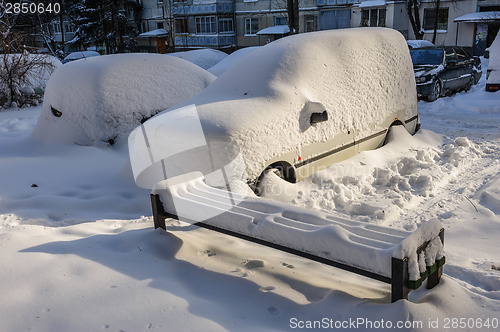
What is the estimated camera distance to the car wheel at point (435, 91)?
12266mm

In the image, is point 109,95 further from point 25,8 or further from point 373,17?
point 373,17

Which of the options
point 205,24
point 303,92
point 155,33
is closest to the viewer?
point 303,92

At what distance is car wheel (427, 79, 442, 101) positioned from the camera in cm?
1227

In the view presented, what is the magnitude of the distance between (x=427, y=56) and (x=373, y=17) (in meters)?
21.3

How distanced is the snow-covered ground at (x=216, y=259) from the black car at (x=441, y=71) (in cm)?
599

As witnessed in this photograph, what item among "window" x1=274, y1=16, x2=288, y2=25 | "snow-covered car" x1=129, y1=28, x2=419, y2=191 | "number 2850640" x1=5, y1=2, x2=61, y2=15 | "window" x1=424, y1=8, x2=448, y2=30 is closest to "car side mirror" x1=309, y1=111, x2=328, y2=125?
"snow-covered car" x1=129, y1=28, x2=419, y2=191

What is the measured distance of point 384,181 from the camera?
5.82 m

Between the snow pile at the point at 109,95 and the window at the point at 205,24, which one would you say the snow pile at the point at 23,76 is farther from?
the window at the point at 205,24

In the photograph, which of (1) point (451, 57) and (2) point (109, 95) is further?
(1) point (451, 57)

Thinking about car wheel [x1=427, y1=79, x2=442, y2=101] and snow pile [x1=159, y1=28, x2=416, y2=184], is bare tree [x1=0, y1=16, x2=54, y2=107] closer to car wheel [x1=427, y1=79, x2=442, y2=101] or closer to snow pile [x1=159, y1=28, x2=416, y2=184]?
snow pile [x1=159, y1=28, x2=416, y2=184]

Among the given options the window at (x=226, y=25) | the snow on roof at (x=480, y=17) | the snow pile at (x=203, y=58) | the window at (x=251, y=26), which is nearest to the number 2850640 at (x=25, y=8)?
the snow pile at (x=203, y=58)

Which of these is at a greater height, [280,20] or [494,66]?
[280,20]

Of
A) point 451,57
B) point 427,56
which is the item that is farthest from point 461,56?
point 427,56

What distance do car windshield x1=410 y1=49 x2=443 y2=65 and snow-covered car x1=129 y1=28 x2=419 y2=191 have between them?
7019 millimetres
